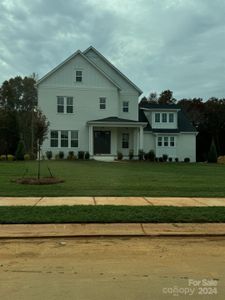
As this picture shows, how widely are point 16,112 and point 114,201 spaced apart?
5927 cm

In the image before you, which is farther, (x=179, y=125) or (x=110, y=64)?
(x=179, y=125)

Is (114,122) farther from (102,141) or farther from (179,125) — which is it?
(179,125)

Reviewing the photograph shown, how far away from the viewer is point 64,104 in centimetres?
4072

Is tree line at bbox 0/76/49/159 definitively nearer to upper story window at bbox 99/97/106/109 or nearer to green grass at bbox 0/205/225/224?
upper story window at bbox 99/97/106/109

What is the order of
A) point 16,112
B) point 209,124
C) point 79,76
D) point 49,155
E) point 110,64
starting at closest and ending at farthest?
1. point 49,155
2. point 79,76
3. point 110,64
4. point 209,124
5. point 16,112

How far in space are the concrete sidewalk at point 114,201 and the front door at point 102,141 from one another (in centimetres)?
2769

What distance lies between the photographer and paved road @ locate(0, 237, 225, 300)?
5523mm

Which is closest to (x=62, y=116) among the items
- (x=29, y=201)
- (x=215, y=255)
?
(x=29, y=201)

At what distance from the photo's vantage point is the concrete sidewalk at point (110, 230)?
890cm

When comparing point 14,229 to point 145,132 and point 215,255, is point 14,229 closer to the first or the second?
point 215,255

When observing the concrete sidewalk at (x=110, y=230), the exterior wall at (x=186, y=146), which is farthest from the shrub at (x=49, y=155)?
the concrete sidewalk at (x=110, y=230)

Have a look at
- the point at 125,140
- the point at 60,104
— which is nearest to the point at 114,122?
the point at 125,140

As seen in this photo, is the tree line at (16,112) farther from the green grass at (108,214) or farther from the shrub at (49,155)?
the green grass at (108,214)

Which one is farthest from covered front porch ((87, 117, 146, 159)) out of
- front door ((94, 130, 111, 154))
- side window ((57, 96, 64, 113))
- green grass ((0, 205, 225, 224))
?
green grass ((0, 205, 225, 224))
